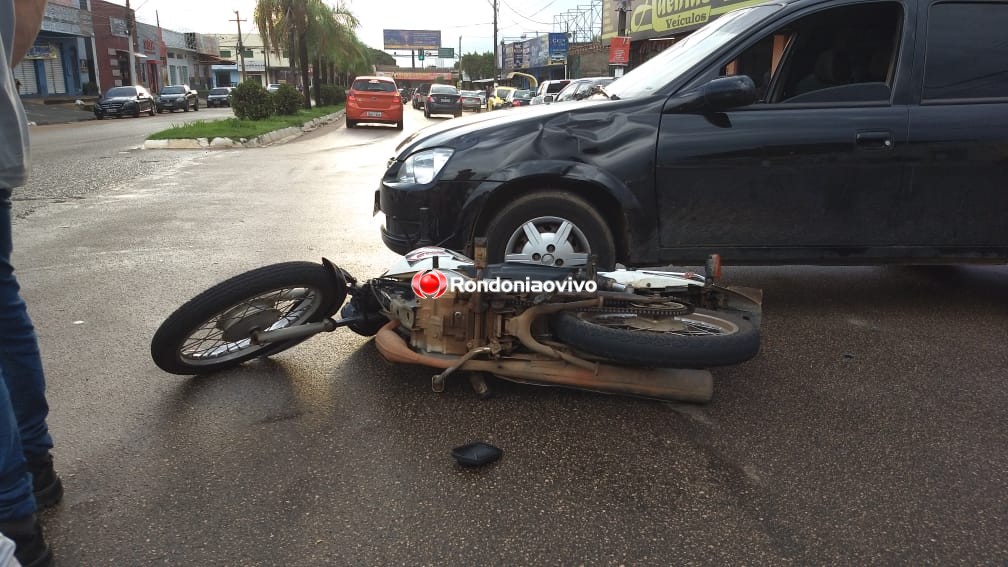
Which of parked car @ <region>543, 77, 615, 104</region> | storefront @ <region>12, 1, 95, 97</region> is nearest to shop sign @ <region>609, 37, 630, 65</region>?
parked car @ <region>543, 77, 615, 104</region>

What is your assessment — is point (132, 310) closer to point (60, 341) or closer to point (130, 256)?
point (60, 341)

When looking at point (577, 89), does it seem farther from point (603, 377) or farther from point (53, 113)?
point (53, 113)

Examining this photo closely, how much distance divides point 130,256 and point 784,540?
5087 millimetres

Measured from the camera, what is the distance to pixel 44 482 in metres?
2.21

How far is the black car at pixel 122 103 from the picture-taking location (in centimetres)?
2991

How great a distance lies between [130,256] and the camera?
554 cm

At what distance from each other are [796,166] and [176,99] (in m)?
38.6

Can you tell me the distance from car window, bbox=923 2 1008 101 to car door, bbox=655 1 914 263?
152 millimetres

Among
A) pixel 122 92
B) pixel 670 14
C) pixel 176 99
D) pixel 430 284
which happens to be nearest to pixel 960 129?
pixel 430 284

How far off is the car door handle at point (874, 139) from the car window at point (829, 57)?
23cm

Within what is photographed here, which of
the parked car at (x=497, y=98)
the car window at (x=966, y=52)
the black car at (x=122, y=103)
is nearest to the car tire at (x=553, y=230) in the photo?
the car window at (x=966, y=52)

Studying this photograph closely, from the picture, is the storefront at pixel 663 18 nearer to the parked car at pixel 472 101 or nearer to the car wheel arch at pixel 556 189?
the parked car at pixel 472 101

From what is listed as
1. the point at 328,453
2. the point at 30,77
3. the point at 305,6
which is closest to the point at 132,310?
the point at 328,453

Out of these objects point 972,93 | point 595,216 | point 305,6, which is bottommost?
point 595,216
